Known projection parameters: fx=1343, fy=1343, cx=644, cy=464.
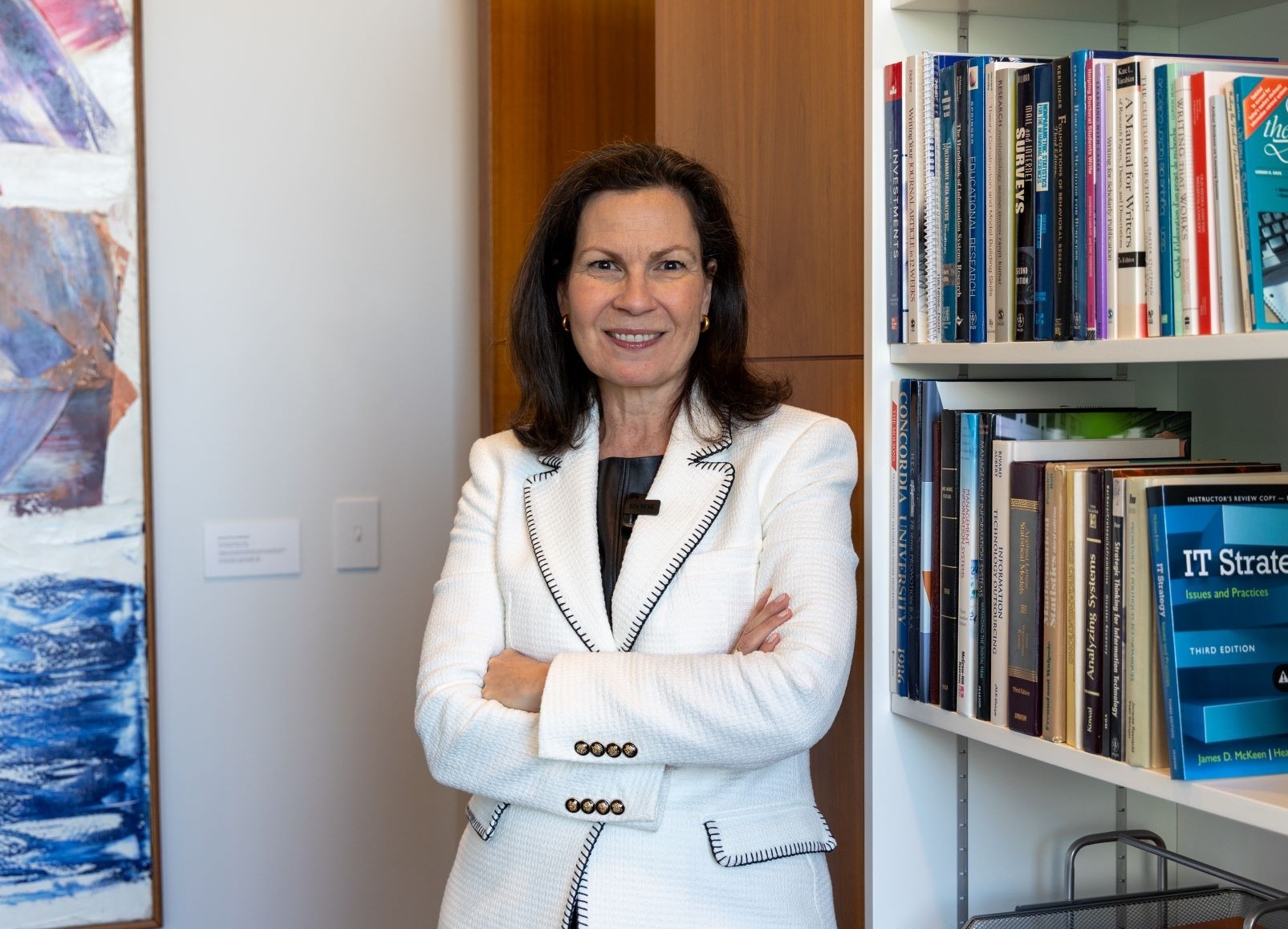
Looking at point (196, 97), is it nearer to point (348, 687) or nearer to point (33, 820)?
point (348, 687)

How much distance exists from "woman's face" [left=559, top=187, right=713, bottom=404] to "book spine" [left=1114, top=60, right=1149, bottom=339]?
0.57m

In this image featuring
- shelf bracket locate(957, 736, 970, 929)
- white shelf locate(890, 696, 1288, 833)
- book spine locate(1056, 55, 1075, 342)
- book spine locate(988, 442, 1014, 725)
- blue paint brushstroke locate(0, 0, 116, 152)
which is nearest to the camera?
white shelf locate(890, 696, 1288, 833)

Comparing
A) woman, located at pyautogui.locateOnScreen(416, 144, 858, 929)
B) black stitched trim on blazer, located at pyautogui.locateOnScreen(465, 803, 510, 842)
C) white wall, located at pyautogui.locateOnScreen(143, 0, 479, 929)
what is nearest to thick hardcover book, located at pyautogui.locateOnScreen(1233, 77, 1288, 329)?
woman, located at pyautogui.locateOnScreen(416, 144, 858, 929)

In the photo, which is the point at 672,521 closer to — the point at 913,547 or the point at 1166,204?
the point at 913,547

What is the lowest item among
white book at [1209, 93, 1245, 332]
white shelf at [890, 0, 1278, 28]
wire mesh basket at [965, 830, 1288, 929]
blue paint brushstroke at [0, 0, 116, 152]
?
wire mesh basket at [965, 830, 1288, 929]

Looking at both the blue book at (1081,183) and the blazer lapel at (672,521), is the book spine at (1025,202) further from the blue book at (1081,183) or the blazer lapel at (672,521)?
the blazer lapel at (672,521)

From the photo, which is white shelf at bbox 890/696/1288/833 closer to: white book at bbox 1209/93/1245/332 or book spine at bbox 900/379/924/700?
book spine at bbox 900/379/924/700

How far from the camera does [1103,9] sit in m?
1.69

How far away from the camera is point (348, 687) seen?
2.81 m

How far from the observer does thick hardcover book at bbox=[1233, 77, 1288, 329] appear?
124 cm

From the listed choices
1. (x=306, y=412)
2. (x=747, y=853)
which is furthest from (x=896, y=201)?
(x=306, y=412)

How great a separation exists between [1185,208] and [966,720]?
63cm

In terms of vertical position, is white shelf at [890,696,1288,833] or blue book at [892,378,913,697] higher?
blue book at [892,378,913,697]

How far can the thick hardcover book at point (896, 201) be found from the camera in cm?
166
